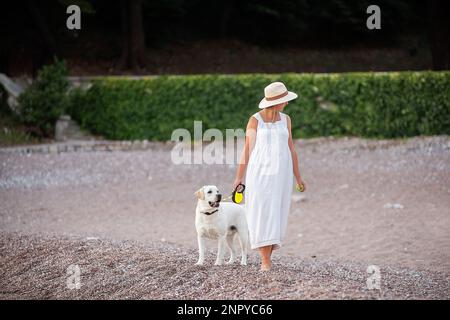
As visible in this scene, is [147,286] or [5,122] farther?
[5,122]

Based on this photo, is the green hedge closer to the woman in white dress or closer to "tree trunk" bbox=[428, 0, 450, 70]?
"tree trunk" bbox=[428, 0, 450, 70]

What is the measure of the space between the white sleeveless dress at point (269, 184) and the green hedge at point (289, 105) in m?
12.2

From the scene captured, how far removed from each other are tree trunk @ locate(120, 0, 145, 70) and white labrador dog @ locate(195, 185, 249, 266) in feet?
64.3

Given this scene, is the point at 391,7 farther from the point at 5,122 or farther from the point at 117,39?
the point at 5,122

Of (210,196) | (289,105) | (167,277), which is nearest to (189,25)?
(289,105)

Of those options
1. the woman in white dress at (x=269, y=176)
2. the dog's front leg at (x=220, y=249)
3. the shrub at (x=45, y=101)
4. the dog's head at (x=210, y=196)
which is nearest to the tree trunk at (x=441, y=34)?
the shrub at (x=45, y=101)

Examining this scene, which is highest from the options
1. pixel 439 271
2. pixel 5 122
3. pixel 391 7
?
pixel 391 7

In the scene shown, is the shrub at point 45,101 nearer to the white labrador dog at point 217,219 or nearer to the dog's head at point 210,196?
the white labrador dog at point 217,219

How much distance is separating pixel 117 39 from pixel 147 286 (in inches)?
931

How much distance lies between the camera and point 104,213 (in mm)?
12266

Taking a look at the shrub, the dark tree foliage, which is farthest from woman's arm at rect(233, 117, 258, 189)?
the dark tree foliage
